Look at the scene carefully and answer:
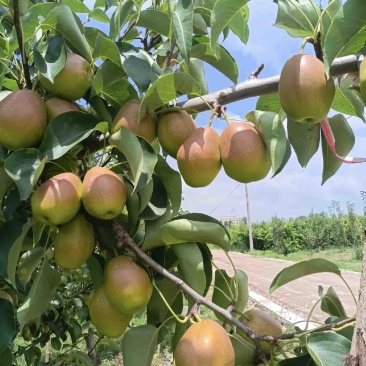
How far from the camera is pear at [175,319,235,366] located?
738 mm

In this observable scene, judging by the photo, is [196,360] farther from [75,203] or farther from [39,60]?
[39,60]

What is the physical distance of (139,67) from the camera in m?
0.96

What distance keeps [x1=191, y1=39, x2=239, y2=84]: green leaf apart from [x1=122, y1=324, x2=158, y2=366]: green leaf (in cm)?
60

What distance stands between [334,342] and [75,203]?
1.59 ft

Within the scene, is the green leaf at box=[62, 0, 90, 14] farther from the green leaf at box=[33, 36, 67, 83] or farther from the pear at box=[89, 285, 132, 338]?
the pear at box=[89, 285, 132, 338]

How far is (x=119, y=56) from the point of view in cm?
95

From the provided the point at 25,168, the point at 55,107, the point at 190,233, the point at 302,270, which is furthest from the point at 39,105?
the point at 302,270

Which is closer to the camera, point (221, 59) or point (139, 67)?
point (139, 67)

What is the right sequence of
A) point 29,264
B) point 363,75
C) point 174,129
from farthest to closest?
point 29,264, point 174,129, point 363,75

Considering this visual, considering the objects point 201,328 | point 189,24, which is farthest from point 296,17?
point 201,328

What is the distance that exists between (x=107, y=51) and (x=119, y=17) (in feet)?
0.63

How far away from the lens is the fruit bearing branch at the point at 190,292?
2.61ft

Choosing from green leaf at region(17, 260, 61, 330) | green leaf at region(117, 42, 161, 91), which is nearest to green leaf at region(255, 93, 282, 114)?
green leaf at region(117, 42, 161, 91)

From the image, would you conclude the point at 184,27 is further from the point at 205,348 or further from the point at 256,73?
the point at 205,348
